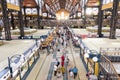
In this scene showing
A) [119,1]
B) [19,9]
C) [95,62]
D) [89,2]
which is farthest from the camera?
[89,2]

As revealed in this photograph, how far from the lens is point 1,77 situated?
7.52 meters

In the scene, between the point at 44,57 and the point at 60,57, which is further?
the point at 44,57

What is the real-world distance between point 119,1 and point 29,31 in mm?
15719

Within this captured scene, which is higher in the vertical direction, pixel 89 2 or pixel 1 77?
pixel 89 2

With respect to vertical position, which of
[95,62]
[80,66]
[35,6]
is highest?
[35,6]

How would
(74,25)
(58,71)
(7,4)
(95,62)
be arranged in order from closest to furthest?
(95,62) → (58,71) → (7,4) → (74,25)

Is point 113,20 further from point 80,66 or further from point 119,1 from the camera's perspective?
point 80,66

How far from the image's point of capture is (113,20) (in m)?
17.2

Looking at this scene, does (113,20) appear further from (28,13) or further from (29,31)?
(28,13)

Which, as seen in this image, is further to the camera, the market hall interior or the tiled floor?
the tiled floor

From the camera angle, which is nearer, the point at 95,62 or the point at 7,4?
the point at 95,62

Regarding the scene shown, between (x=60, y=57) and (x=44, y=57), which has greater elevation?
(x=60, y=57)

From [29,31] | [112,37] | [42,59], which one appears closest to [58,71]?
[42,59]

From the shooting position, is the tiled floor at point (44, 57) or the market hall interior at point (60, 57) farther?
the tiled floor at point (44, 57)
